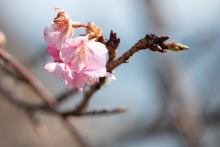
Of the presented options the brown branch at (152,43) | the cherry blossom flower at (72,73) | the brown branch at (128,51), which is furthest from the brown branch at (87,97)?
the brown branch at (152,43)

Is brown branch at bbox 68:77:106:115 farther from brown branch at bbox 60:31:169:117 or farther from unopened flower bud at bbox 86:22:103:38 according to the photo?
unopened flower bud at bbox 86:22:103:38

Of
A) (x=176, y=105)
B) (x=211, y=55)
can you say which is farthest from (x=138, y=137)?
(x=211, y=55)

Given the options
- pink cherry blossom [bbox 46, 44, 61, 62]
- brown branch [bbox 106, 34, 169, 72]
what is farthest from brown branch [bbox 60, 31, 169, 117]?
pink cherry blossom [bbox 46, 44, 61, 62]

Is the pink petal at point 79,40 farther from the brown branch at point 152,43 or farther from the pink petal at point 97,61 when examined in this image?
the brown branch at point 152,43

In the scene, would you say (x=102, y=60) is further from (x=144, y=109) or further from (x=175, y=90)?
(x=144, y=109)

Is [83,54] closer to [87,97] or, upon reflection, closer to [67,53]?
[67,53]

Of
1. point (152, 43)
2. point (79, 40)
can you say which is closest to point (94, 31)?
point (79, 40)
